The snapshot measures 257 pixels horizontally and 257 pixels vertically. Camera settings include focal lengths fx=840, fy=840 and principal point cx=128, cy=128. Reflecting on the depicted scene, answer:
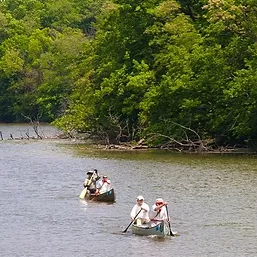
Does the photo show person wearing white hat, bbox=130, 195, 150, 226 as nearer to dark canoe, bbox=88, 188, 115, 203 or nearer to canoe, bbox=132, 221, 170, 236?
canoe, bbox=132, 221, 170, 236

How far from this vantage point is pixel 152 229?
29.0 meters

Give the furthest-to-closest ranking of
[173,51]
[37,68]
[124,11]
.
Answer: [37,68]
[124,11]
[173,51]

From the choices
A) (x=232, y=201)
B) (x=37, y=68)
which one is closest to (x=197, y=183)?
(x=232, y=201)

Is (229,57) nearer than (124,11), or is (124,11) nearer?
(229,57)

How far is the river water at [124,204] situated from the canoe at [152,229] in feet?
0.90

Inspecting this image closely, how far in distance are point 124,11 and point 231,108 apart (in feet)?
48.3

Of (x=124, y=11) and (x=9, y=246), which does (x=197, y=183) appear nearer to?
(x=9, y=246)

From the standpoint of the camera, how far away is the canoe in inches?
1139

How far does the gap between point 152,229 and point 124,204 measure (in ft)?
24.7

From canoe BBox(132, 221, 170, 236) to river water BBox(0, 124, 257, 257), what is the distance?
0.28 m

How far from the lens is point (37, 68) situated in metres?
117

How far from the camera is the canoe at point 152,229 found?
2893 cm

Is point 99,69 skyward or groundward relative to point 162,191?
skyward

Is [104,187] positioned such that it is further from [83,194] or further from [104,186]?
[83,194]
